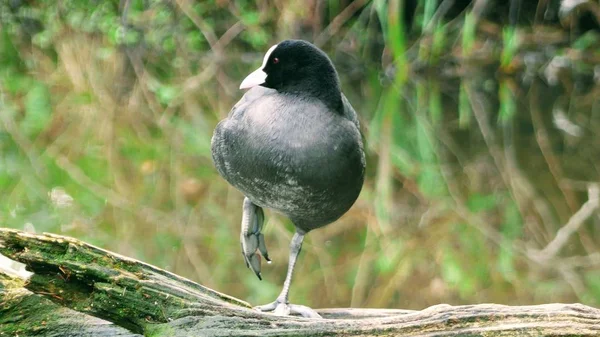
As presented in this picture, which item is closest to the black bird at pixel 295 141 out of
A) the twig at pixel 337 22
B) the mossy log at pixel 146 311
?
the mossy log at pixel 146 311

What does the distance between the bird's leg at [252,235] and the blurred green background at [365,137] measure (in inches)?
15.3

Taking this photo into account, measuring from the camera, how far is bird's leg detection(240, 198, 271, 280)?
189 cm

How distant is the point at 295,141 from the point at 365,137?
6.62ft

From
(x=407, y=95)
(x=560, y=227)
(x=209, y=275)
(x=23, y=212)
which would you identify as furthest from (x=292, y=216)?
(x=407, y=95)

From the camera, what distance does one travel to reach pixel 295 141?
4.92 feet

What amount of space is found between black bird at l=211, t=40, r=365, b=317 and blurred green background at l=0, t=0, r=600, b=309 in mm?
776

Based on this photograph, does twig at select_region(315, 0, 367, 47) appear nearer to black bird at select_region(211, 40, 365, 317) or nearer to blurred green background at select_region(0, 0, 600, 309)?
blurred green background at select_region(0, 0, 600, 309)

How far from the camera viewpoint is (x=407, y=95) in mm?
4195

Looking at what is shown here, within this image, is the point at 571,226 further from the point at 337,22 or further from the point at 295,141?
the point at 337,22

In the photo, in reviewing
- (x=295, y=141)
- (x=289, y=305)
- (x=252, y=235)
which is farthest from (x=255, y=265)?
(x=295, y=141)

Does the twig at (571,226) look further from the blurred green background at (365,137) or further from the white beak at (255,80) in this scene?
the white beak at (255,80)

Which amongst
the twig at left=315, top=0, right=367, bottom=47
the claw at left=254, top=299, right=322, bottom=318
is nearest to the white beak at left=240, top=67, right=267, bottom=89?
the claw at left=254, top=299, right=322, bottom=318

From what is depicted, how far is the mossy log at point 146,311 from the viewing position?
129 centimetres

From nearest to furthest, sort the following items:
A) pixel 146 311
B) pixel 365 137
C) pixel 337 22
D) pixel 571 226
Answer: pixel 146 311 → pixel 571 226 → pixel 365 137 → pixel 337 22
